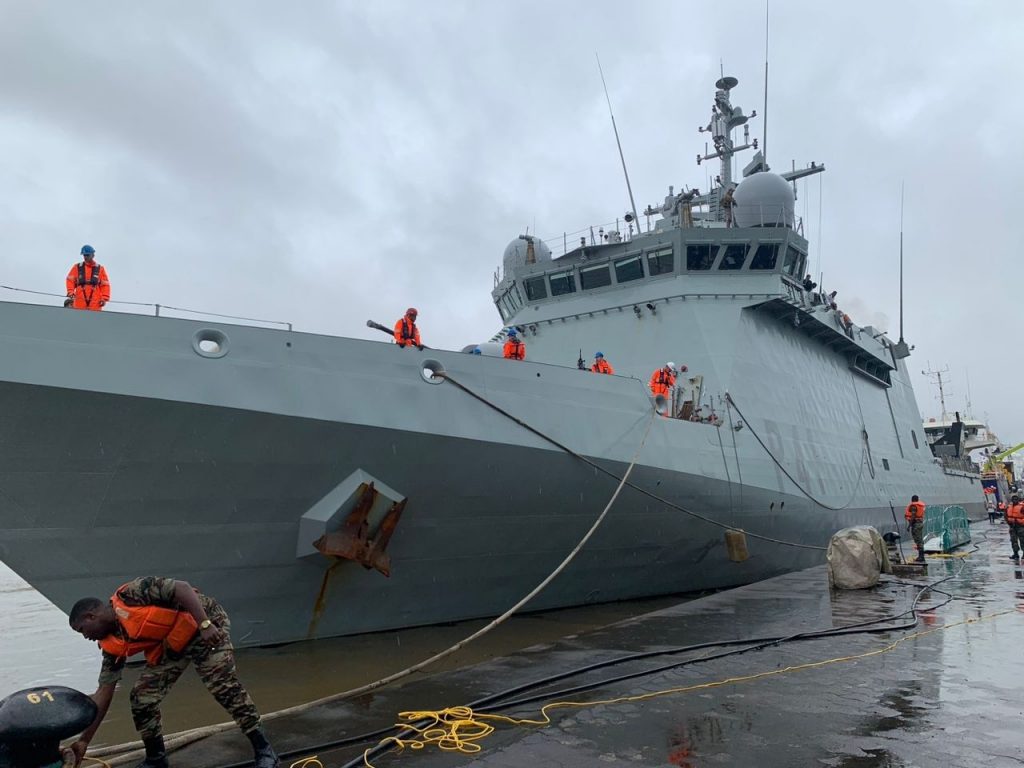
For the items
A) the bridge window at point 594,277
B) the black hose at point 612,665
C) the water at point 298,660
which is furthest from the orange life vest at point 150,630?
the bridge window at point 594,277

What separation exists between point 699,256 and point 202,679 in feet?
35.2

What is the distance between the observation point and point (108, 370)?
5785 millimetres

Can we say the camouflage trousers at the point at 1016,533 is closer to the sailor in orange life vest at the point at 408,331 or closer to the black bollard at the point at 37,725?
the sailor in orange life vest at the point at 408,331

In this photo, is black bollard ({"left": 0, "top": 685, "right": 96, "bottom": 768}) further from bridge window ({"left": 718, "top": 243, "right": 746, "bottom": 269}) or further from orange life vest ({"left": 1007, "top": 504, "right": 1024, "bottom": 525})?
orange life vest ({"left": 1007, "top": 504, "right": 1024, "bottom": 525})

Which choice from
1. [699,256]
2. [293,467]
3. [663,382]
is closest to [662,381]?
[663,382]

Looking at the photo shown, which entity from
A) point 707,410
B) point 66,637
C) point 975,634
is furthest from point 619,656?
point 66,637

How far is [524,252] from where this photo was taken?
48.5ft

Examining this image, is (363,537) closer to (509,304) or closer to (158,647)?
(158,647)

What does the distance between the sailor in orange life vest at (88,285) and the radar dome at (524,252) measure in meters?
8.82

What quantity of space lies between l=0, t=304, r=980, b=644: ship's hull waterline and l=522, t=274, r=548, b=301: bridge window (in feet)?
15.4

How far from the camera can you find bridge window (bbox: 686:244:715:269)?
1235 centimetres

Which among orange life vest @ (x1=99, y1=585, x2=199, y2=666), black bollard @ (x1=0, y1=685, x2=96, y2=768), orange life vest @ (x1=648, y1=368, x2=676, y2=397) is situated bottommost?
black bollard @ (x1=0, y1=685, x2=96, y2=768)

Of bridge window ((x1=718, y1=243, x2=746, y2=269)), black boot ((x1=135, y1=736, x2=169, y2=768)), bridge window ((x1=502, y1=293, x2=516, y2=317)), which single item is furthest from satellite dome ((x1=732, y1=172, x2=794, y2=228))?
black boot ((x1=135, y1=736, x2=169, y2=768))

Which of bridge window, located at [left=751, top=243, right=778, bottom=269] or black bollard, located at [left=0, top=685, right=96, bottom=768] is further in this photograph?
bridge window, located at [left=751, top=243, right=778, bottom=269]
